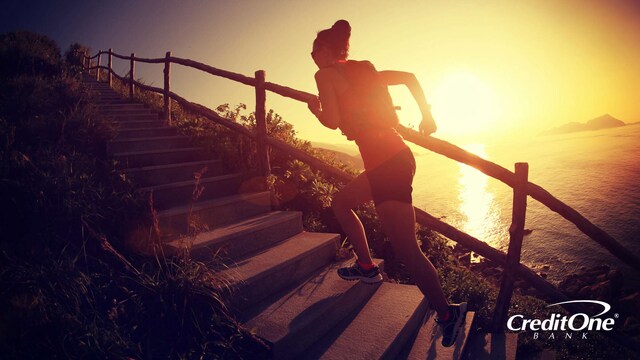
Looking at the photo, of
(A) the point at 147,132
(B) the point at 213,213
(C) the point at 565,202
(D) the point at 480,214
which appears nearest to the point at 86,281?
(B) the point at 213,213

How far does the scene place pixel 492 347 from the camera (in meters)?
2.84

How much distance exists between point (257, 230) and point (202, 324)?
Result: 47.5 inches

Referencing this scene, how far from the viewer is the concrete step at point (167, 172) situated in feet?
13.3

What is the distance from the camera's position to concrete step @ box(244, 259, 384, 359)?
2.20 m

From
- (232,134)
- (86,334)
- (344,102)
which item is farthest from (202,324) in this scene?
(232,134)

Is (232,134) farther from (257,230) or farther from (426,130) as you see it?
(426,130)

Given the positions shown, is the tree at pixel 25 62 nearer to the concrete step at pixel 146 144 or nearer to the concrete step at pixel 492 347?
the concrete step at pixel 146 144

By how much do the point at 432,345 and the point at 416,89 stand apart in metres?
2.05

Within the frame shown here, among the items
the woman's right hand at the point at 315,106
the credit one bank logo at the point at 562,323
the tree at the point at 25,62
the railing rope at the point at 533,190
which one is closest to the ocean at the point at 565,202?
the credit one bank logo at the point at 562,323

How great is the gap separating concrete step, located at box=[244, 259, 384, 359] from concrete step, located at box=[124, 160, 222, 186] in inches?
75.2

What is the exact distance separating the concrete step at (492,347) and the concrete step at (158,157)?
439 cm

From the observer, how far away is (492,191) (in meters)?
36.4

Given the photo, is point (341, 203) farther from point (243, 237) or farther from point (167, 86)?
point (167, 86)

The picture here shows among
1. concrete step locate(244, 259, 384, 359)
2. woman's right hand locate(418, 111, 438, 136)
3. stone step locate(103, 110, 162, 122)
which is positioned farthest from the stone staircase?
stone step locate(103, 110, 162, 122)
